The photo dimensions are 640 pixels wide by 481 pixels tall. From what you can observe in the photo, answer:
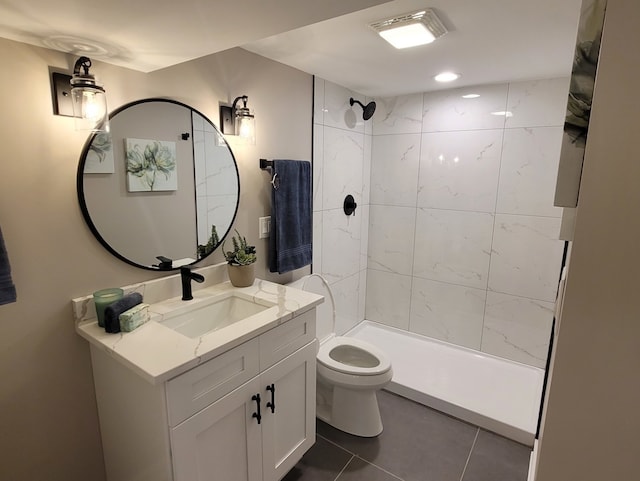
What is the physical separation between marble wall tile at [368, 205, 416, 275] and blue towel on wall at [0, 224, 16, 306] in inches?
99.6

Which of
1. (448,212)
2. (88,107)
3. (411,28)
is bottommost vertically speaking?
(448,212)

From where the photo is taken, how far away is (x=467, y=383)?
248 centimetres

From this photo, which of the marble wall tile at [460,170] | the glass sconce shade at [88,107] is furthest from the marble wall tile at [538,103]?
the glass sconce shade at [88,107]

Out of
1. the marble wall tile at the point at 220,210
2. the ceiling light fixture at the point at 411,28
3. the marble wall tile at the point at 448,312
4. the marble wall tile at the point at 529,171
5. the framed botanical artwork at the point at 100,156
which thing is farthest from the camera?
the marble wall tile at the point at 448,312

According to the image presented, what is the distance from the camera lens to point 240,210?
75.2 inches

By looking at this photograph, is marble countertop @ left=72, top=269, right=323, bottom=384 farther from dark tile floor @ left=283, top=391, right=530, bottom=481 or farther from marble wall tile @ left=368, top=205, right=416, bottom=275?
marble wall tile @ left=368, top=205, right=416, bottom=275

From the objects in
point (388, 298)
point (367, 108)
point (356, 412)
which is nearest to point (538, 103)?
point (367, 108)

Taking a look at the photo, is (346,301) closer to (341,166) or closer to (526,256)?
(341,166)

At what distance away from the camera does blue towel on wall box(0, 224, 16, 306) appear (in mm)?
1079

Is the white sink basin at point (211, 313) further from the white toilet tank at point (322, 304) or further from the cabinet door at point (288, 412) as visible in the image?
the white toilet tank at point (322, 304)

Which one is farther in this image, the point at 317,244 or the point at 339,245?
the point at 339,245

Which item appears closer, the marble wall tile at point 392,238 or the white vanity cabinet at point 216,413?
the white vanity cabinet at point 216,413

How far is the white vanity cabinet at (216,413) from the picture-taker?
114 cm

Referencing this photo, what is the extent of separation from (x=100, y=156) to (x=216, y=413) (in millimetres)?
1040
